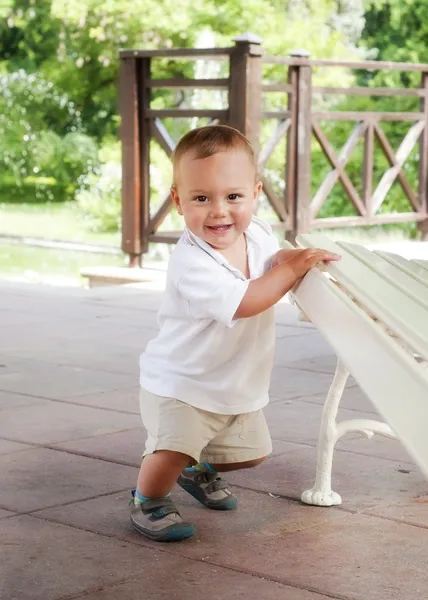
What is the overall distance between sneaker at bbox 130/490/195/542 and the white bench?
1.30 feet

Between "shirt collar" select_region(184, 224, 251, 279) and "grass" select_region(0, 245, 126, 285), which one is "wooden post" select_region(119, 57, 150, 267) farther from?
"shirt collar" select_region(184, 224, 251, 279)

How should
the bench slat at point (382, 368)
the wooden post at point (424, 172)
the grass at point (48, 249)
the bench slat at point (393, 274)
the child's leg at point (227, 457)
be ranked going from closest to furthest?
the bench slat at point (382, 368) → the bench slat at point (393, 274) → the child's leg at point (227, 457) → the wooden post at point (424, 172) → the grass at point (48, 249)

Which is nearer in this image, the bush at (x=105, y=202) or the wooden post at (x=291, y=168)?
the wooden post at (x=291, y=168)

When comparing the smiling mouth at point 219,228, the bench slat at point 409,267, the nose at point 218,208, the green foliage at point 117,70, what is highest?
the nose at point 218,208

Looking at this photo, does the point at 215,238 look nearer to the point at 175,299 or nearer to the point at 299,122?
the point at 175,299

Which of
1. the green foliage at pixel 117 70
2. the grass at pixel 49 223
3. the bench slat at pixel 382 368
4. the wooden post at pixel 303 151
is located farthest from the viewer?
the grass at pixel 49 223

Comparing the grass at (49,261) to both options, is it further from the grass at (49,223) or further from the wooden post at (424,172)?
the wooden post at (424,172)

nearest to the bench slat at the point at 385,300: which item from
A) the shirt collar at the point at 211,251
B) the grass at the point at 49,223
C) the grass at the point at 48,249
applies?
Answer: the shirt collar at the point at 211,251

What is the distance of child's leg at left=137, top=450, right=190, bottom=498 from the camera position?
9.09 ft

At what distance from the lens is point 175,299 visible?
2.77m

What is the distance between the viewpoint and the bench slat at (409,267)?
2475 millimetres

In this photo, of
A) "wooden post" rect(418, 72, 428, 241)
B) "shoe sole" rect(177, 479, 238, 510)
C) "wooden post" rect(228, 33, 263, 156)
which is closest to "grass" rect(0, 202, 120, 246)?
"wooden post" rect(418, 72, 428, 241)

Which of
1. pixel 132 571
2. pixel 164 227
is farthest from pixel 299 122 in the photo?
pixel 132 571

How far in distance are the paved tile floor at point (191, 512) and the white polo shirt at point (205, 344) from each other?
12.6 inches
